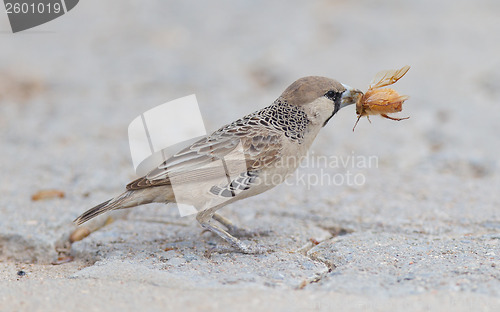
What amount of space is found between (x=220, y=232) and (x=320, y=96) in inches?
52.1

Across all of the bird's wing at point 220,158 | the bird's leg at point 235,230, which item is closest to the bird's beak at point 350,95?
the bird's wing at point 220,158

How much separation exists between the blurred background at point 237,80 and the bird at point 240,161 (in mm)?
963

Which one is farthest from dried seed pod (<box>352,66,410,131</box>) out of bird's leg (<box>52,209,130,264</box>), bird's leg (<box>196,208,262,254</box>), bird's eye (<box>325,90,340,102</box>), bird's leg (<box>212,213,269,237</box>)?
bird's leg (<box>52,209,130,264</box>)

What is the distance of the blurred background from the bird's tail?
1.83ft

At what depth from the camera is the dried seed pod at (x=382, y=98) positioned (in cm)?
459

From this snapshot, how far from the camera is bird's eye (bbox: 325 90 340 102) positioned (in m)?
4.68

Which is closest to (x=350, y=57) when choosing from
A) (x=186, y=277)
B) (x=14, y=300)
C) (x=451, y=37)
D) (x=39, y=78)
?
(x=451, y=37)

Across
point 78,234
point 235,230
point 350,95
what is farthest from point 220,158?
point 78,234

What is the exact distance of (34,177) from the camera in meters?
5.81

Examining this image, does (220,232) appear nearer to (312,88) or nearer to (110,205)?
(110,205)

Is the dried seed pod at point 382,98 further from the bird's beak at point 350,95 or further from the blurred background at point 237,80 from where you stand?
the blurred background at point 237,80

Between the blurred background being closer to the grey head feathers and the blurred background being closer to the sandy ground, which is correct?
the sandy ground

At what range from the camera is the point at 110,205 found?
4.27 m

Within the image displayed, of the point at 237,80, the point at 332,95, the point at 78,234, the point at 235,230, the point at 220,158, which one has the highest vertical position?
the point at 237,80
